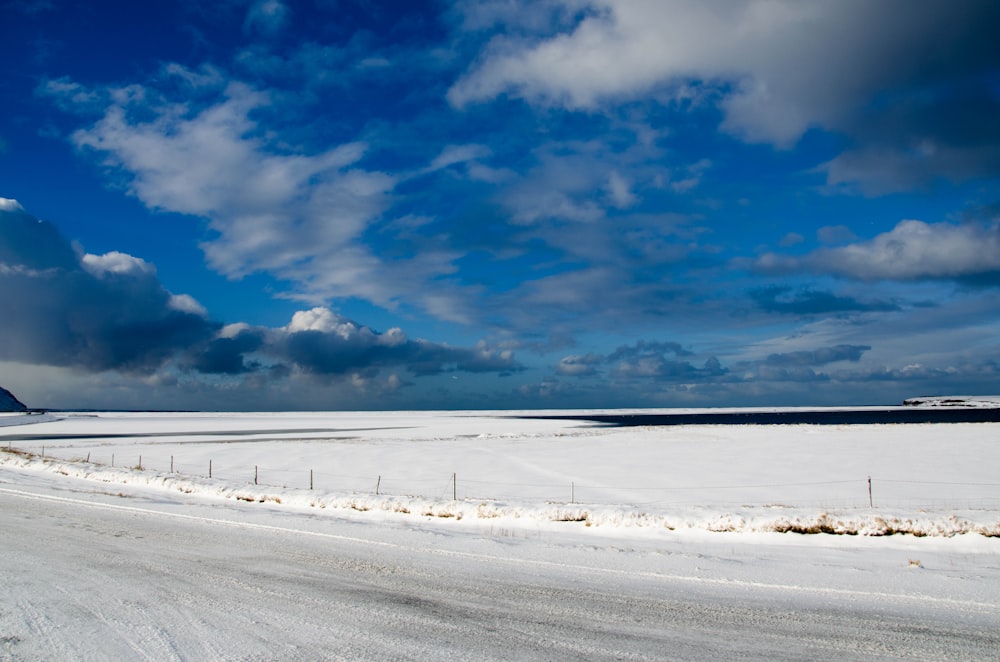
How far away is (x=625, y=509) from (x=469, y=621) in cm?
1042

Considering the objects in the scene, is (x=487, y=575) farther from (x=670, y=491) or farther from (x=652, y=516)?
→ (x=670, y=491)

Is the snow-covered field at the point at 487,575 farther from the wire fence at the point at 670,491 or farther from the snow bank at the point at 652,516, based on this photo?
the wire fence at the point at 670,491

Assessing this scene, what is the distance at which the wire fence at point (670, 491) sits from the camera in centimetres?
2206

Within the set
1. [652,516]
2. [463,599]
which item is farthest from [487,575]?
[652,516]

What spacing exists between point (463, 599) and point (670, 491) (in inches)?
720

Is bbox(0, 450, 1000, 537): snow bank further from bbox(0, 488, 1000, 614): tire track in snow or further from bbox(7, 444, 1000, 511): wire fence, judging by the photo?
bbox(0, 488, 1000, 614): tire track in snow

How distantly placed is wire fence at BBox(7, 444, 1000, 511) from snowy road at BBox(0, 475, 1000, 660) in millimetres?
9225

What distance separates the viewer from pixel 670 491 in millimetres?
25594

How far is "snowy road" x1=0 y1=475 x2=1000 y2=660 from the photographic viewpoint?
710 centimetres

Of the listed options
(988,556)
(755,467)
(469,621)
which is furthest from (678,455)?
(469,621)

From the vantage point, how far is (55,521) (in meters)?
15.9

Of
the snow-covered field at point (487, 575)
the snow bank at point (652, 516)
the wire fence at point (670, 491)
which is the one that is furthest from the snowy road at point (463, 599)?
the wire fence at point (670, 491)

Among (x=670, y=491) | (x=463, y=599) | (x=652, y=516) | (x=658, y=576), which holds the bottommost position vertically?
(x=670, y=491)

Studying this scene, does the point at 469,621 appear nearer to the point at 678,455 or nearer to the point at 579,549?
the point at 579,549
